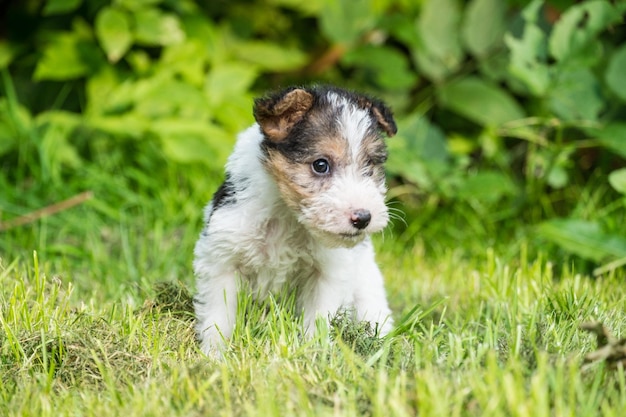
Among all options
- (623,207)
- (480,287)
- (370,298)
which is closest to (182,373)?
(370,298)

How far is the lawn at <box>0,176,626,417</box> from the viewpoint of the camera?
3.13 metres

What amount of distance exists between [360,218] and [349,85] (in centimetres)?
449

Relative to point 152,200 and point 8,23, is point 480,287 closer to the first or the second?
point 152,200

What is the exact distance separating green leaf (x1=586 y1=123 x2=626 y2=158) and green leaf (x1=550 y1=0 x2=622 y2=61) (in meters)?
0.64

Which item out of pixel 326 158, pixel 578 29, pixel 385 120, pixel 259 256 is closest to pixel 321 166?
pixel 326 158

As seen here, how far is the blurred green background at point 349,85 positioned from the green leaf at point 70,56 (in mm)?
13

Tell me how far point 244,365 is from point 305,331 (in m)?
0.80

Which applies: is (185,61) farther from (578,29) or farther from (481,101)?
(578,29)

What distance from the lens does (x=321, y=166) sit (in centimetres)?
426

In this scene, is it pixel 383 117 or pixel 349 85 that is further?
pixel 349 85

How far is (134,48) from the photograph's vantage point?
789 cm

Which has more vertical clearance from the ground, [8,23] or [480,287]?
[8,23]

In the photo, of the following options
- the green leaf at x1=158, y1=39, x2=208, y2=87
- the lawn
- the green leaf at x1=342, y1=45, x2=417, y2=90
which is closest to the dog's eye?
the lawn

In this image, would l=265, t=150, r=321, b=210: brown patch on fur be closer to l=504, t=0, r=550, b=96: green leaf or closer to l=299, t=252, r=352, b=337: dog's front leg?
l=299, t=252, r=352, b=337: dog's front leg
